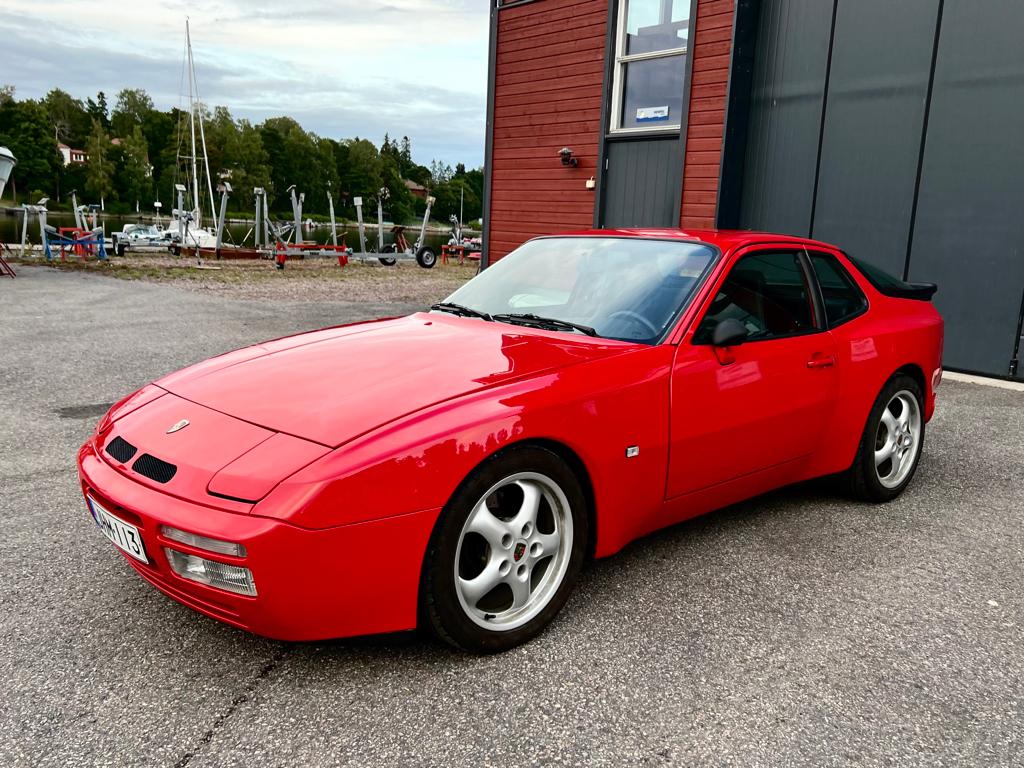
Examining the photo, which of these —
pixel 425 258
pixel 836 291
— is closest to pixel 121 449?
pixel 836 291

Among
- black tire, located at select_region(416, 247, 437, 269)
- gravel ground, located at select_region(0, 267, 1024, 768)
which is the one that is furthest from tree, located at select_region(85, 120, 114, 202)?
gravel ground, located at select_region(0, 267, 1024, 768)

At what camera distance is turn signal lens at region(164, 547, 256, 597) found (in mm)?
2119

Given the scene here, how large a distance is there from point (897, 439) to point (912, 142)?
5.53 m

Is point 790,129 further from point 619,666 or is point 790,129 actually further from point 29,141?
point 29,141

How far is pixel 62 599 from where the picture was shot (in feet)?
9.33

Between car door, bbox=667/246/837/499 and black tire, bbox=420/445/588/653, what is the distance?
532 mm

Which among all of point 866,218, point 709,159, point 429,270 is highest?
point 709,159

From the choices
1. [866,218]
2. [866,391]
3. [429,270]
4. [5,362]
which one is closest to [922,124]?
[866,218]

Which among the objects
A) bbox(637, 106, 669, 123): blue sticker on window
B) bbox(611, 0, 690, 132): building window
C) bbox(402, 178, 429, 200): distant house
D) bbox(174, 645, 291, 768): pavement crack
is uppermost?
bbox(402, 178, 429, 200): distant house

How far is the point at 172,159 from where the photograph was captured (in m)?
92.8

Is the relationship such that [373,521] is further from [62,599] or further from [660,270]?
[660,270]

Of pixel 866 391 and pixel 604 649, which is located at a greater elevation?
pixel 866 391

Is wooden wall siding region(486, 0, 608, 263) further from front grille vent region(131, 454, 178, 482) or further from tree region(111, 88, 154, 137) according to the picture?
tree region(111, 88, 154, 137)

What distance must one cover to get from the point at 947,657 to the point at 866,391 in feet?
5.13
